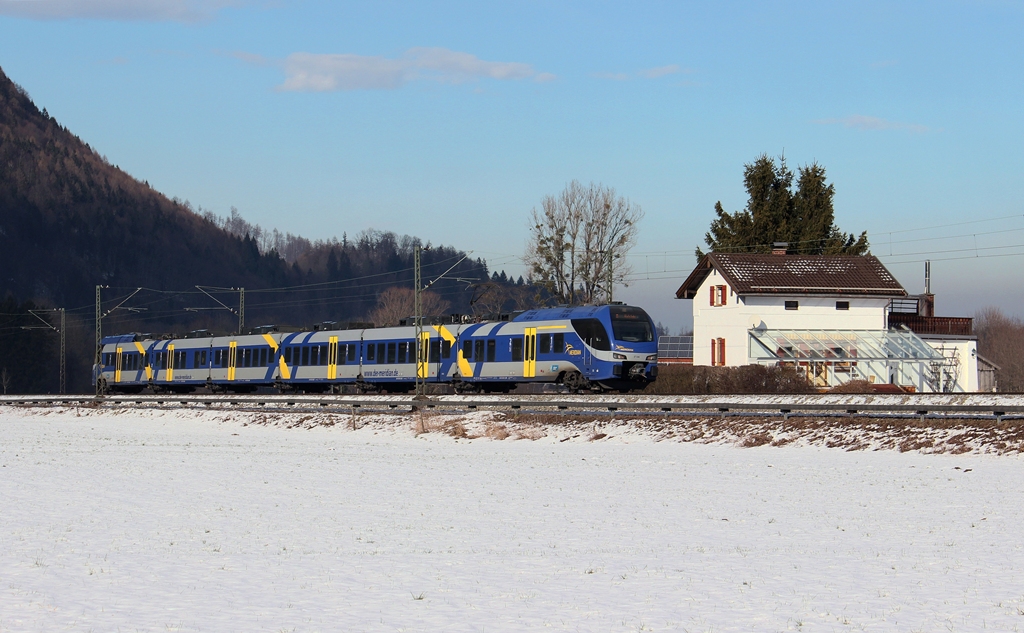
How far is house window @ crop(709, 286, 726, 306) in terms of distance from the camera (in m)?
60.7

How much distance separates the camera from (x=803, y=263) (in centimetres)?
6197

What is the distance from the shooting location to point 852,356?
53781 millimetres

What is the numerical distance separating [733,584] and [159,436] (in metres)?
31.5

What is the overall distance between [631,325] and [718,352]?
20.6 meters

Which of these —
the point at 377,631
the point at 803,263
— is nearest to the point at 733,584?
the point at 377,631

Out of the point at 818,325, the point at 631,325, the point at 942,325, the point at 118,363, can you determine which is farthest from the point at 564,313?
the point at 118,363

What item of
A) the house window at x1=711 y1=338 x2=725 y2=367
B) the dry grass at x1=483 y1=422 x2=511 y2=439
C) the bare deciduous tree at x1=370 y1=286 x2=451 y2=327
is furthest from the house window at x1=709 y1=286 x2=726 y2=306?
the bare deciduous tree at x1=370 y1=286 x2=451 y2=327

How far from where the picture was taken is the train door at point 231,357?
6041cm

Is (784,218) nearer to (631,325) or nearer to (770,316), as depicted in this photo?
(770,316)

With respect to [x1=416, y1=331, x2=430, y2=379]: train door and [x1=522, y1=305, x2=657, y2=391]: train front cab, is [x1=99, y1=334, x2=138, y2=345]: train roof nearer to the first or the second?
[x1=416, y1=331, x2=430, y2=379]: train door

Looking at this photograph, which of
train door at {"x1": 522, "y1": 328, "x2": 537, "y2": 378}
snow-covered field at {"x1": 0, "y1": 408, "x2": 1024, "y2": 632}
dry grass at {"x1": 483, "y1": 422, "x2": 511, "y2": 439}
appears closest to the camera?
snow-covered field at {"x1": 0, "y1": 408, "x2": 1024, "y2": 632}

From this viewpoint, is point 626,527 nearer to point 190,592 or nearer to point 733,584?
point 733,584

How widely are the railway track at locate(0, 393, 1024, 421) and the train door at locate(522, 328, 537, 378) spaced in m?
2.06

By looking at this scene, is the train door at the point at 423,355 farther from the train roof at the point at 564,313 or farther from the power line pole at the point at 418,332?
the train roof at the point at 564,313
